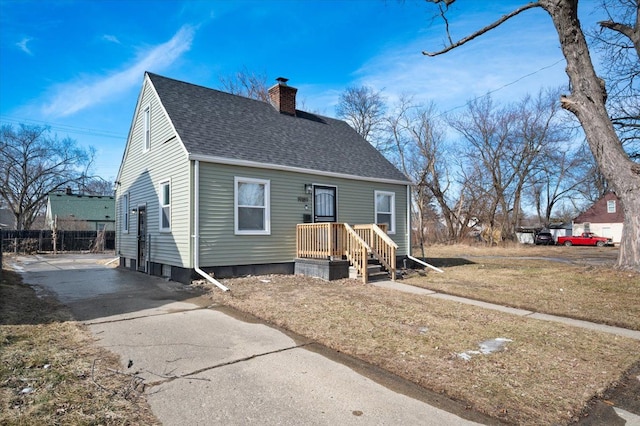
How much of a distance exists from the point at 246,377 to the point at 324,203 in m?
8.58

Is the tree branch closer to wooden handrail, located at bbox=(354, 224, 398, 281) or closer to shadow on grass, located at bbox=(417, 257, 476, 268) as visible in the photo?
wooden handrail, located at bbox=(354, 224, 398, 281)

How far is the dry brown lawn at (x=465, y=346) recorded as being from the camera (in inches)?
131

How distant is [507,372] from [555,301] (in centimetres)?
459

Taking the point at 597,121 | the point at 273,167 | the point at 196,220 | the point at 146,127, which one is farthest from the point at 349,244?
the point at 146,127

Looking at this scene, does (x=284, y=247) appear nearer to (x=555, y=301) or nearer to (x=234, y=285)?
(x=234, y=285)

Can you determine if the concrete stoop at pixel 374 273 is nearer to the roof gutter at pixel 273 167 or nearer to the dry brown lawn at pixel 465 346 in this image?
the dry brown lawn at pixel 465 346

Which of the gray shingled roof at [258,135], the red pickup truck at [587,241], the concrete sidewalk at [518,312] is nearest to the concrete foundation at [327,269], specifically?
the concrete sidewalk at [518,312]

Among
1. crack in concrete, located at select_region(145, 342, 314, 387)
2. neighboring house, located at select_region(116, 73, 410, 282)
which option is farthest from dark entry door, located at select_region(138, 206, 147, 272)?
crack in concrete, located at select_region(145, 342, 314, 387)

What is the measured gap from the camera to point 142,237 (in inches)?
488

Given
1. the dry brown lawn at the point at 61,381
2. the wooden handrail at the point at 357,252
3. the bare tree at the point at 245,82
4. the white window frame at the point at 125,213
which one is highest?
the bare tree at the point at 245,82

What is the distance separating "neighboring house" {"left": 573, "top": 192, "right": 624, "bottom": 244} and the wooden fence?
155 ft

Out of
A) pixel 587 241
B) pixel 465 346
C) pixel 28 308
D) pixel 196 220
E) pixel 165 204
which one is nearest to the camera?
pixel 465 346

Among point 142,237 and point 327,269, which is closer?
point 327,269

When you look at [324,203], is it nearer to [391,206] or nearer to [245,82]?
[391,206]
